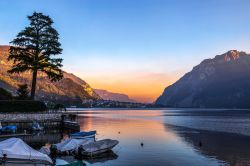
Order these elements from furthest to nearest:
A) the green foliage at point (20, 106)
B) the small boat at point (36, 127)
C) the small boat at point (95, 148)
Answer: the green foliage at point (20, 106) → the small boat at point (36, 127) → the small boat at point (95, 148)

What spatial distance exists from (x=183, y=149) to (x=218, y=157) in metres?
8.10

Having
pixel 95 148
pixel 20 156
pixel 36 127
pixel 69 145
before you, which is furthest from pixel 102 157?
pixel 36 127

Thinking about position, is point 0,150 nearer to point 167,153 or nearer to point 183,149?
point 167,153

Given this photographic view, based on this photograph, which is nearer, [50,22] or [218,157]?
[218,157]

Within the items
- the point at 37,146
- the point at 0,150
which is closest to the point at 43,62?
the point at 37,146

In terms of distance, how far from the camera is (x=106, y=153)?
4612 centimetres

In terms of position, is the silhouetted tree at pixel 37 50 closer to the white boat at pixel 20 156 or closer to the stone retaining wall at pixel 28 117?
the stone retaining wall at pixel 28 117

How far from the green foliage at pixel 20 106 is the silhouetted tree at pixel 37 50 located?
6.85 metres

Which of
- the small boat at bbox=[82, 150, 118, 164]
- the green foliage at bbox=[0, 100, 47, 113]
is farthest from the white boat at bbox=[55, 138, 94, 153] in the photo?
the green foliage at bbox=[0, 100, 47, 113]

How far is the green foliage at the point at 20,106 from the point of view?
70.7 meters

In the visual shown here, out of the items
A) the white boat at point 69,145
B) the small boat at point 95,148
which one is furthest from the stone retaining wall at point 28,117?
the small boat at point 95,148

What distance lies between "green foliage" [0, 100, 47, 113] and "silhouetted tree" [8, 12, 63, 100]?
6.85m

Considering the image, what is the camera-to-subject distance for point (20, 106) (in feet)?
236

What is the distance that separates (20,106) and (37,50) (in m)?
14.5
